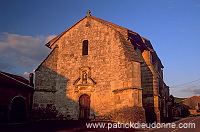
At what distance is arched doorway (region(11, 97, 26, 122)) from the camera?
17984mm

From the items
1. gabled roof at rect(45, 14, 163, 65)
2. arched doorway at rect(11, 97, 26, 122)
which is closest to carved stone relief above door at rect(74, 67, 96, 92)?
gabled roof at rect(45, 14, 163, 65)

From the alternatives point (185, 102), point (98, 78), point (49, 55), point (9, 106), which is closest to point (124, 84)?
point (98, 78)

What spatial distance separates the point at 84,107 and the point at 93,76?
2.73 m

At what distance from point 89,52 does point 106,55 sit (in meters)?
1.68

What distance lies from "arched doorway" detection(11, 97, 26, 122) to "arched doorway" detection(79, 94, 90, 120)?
20.0 ft

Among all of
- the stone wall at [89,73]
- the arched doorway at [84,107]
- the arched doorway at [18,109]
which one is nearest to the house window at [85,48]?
the stone wall at [89,73]

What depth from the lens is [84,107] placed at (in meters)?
16.7

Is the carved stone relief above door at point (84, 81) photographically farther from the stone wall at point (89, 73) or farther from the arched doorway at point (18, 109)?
the arched doorway at point (18, 109)

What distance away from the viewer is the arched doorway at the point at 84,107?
16.5 m

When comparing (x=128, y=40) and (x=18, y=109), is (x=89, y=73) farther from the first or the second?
(x=18, y=109)

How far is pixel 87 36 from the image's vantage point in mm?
18062

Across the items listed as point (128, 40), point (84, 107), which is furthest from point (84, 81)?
point (128, 40)

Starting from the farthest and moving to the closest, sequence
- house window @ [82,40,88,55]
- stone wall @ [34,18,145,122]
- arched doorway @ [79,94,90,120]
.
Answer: house window @ [82,40,88,55] < arched doorway @ [79,94,90,120] < stone wall @ [34,18,145,122]

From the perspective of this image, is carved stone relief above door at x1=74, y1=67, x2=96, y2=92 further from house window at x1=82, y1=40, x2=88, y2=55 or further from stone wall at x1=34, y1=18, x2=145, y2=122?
house window at x1=82, y1=40, x2=88, y2=55
